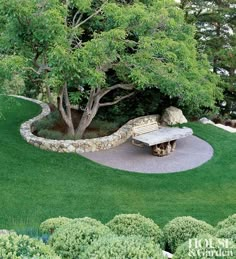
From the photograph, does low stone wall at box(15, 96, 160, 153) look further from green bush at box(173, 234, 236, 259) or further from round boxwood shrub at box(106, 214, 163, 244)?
green bush at box(173, 234, 236, 259)

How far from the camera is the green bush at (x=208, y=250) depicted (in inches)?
124

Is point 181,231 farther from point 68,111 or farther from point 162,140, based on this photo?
point 68,111

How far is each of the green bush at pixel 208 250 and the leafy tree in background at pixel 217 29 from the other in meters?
11.2

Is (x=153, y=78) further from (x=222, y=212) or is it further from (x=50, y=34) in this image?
(x=222, y=212)

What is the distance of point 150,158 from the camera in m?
10.1

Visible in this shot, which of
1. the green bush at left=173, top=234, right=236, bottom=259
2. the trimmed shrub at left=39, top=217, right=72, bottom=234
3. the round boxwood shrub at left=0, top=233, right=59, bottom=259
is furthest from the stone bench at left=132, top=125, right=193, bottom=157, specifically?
the round boxwood shrub at left=0, top=233, right=59, bottom=259

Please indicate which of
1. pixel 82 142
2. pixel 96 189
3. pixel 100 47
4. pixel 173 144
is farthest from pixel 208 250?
pixel 173 144

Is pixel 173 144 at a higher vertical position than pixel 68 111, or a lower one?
lower

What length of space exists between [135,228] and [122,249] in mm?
1167

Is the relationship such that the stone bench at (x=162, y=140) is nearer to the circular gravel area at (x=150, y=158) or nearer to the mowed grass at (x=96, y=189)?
the circular gravel area at (x=150, y=158)

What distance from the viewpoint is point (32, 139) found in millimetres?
10422

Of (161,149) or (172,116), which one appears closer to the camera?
(161,149)

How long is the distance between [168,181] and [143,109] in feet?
12.0

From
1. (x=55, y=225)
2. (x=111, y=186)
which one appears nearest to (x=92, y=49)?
(x=111, y=186)
